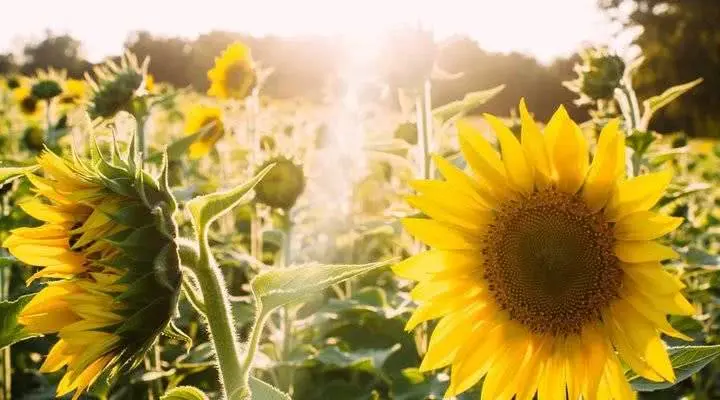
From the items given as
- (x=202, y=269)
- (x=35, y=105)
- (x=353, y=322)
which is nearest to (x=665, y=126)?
(x=35, y=105)

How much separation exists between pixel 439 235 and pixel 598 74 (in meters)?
0.79

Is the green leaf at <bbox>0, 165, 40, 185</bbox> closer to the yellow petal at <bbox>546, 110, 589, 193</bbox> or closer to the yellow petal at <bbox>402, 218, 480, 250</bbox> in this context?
the yellow petal at <bbox>402, 218, 480, 250</bbox>

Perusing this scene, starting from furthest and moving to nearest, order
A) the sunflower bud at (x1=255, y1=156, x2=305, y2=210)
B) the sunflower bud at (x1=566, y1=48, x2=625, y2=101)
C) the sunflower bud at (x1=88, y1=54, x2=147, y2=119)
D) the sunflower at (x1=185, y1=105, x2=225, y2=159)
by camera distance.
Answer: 1. the sunflower at (x1=185, y1=105, x2=225, y2=159)
2. the sunflower bud at (x1=88, y1=54, x2=147, y2=119)
3. the sunflower bud at (x1=255, y1=156, x2=305, y2=210)
4. the sunflower bud at (x1=566, y1=48, x2=625, y2=101)

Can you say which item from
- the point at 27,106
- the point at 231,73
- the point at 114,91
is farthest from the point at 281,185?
the point at 27,106

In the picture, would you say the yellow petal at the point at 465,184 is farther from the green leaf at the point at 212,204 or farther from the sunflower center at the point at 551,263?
the green leaf at the point at 212,204

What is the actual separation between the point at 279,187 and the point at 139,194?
1.38 meters

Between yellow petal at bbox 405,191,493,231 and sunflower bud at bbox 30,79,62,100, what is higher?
sunflower bud at bbox 30,79,62,100

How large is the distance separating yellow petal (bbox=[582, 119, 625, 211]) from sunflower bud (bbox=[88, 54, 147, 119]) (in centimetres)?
162

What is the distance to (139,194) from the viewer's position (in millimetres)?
1029

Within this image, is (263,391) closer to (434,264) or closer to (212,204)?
(212,204)

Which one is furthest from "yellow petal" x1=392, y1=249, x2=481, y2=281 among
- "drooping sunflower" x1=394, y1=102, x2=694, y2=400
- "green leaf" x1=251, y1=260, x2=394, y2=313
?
"green leaf" x1=251, y1=260, x2=394, y2=313

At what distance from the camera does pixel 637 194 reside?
1.20 metres

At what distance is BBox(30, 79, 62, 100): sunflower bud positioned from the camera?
3.93 meters

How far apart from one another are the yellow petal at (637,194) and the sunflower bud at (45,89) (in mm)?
3224
